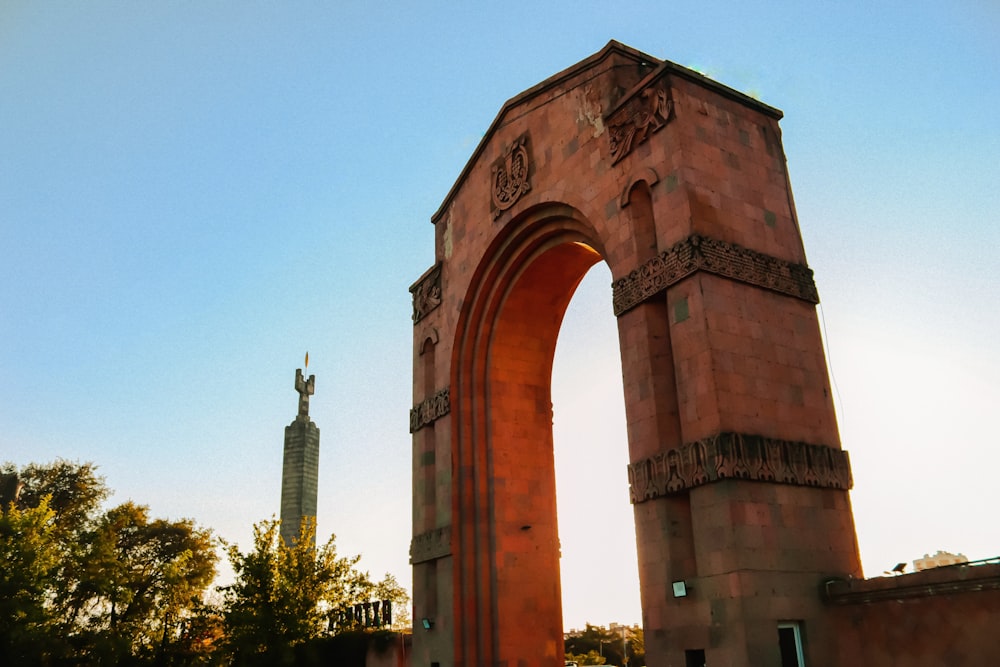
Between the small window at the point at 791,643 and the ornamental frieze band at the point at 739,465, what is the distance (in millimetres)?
2063

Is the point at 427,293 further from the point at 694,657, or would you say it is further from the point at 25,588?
the point at 25,588

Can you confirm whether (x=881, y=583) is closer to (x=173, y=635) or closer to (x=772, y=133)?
(x=772, y=133)

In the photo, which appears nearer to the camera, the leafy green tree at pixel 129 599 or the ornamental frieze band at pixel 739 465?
the ornamental frieze band at pixel 739 465

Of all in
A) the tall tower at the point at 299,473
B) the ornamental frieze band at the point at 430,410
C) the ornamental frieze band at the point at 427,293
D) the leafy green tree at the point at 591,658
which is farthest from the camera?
the tall tower at the point at 299,473

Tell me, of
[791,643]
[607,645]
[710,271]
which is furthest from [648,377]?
[607,645]

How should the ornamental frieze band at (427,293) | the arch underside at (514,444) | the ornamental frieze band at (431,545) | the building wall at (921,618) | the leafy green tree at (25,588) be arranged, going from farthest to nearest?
the leafy green tree at (25,588) → the ornamental frieze band at (427,293) → the ornamental frieze band at (431,545) → the arch underside at (514,444) → the building wall at (921,618)

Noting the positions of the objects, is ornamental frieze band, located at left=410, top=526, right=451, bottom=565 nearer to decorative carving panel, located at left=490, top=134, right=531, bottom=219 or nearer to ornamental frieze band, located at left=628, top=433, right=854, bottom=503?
ornamental frieze band, located at left=628, top=433, right=854, bottom=503

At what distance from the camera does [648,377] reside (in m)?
12.9

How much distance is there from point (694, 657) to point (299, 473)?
52039mm

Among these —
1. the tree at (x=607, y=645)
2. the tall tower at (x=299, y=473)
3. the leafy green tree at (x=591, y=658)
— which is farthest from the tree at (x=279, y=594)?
the tall tower at (x=299, y=473)

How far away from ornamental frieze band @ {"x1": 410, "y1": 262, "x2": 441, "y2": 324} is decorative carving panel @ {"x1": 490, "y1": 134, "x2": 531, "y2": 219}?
3.30 meters

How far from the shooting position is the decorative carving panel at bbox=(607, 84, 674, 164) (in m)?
13.8

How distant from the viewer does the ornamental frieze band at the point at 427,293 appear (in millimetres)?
21453

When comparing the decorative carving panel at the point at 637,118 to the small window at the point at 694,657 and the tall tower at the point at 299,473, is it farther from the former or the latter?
the tall tower at the point at 299,473
